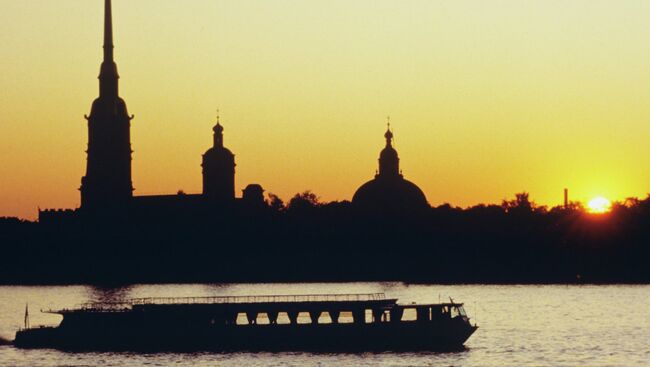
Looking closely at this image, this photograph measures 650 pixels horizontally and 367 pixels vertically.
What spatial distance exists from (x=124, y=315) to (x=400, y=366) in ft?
57.2

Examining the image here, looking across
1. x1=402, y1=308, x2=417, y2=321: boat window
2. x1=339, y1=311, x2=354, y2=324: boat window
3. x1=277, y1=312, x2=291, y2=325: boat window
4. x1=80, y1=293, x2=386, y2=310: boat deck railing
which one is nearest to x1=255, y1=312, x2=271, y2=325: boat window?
x1=277, y1=312, x2=291, y2=325: boat window

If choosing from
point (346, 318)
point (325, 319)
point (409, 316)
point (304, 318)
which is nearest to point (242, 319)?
point (304, 318)

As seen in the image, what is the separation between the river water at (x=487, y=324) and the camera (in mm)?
98375

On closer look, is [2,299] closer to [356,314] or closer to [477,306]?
[477,306]

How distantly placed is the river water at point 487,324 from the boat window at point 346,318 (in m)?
6.04

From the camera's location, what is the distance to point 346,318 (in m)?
112

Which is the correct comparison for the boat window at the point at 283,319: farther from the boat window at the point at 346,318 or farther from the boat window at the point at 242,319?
the boat window at the point at 346,318

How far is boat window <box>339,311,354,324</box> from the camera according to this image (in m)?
106

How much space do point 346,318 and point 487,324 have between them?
1703 centimetres

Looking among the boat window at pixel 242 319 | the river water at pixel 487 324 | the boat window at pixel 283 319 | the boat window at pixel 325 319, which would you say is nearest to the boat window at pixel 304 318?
the boat window at pixel 283 319

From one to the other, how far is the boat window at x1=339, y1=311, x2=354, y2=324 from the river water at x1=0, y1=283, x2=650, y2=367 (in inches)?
238

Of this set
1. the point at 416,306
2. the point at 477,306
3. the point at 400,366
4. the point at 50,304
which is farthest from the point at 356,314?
the point at 50,304

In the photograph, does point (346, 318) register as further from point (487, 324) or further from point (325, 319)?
point (487, 324)

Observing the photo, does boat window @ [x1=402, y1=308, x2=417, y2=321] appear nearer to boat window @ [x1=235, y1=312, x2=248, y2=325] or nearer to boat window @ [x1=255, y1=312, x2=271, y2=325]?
boat window @ [x1=255, y1=312, x2=271, y2=325]
